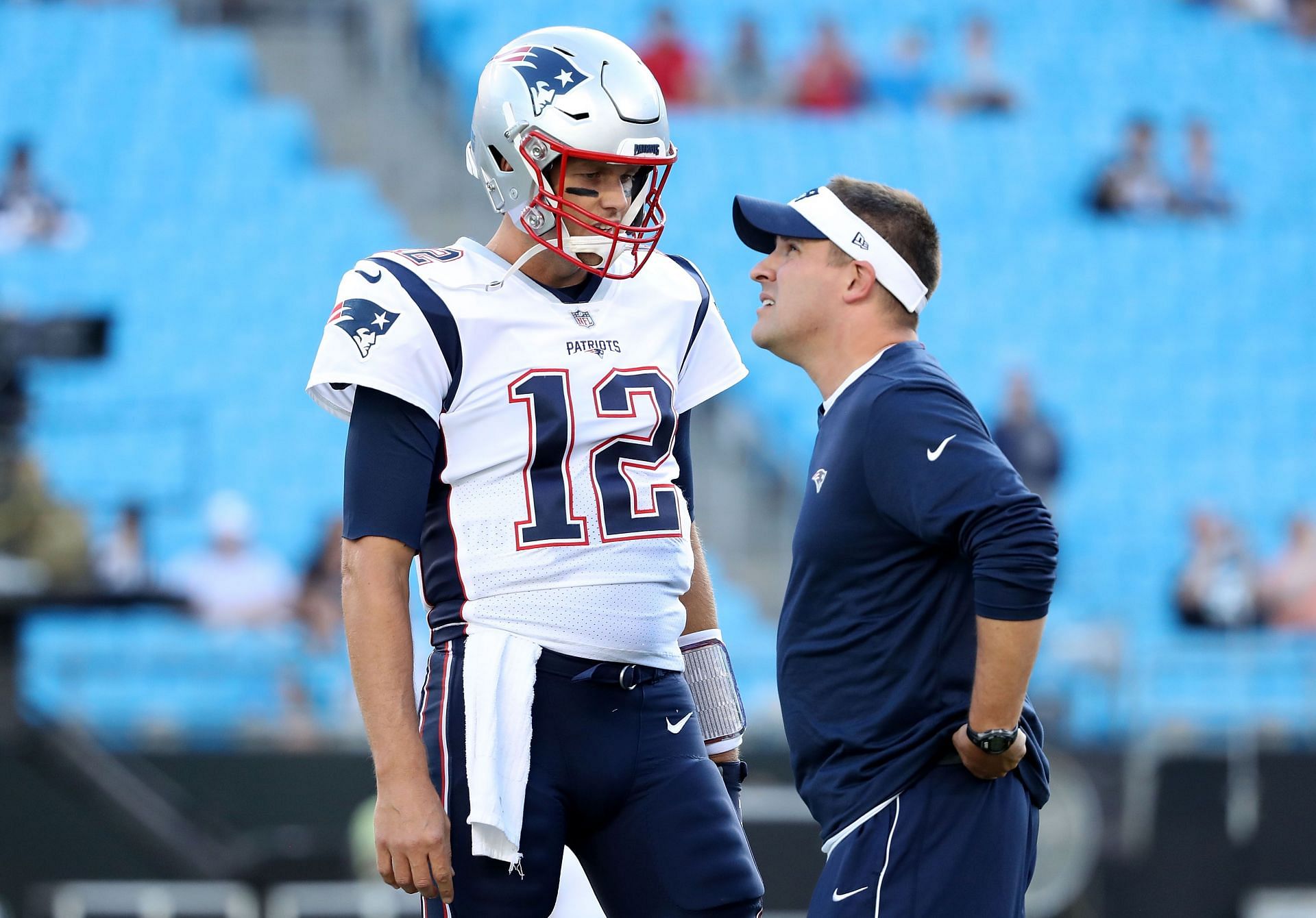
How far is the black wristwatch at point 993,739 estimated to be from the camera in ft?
10.5

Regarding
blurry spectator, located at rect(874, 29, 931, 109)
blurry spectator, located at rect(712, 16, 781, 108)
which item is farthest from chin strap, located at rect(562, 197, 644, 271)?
blurry spectator, located at rect(874, 29, 931, 109)

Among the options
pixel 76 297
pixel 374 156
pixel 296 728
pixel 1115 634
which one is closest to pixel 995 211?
pixel 374 156

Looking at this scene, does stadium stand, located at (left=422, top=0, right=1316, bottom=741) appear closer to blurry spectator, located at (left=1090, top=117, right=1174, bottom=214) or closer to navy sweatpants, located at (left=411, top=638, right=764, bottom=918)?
blurry spectator, located at (left=1090, top=117, right=1174, bottom=214)

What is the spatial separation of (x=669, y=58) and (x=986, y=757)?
35.8 ft

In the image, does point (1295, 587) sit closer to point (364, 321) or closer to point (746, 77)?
point (746, 77)

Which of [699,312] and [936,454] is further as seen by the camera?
[699,312]

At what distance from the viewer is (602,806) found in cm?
327

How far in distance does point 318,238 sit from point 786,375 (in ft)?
10.9

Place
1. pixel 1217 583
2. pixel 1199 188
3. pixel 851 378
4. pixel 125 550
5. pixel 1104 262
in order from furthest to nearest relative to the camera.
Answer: pixel 1199 188 → pixel 1104 262 → pixel 1217 583 → pixel 125 550 → pixel 851 378

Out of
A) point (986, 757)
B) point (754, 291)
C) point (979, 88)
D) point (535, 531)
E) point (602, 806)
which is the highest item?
point (535, 531)

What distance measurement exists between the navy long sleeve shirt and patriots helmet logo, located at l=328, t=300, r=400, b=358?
2.67 feet

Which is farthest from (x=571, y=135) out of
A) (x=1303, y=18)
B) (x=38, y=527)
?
(x=1303, y=18)

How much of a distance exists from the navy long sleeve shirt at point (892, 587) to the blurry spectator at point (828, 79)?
1099cm

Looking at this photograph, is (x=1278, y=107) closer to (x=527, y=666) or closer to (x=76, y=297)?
(x=76, y=297)
